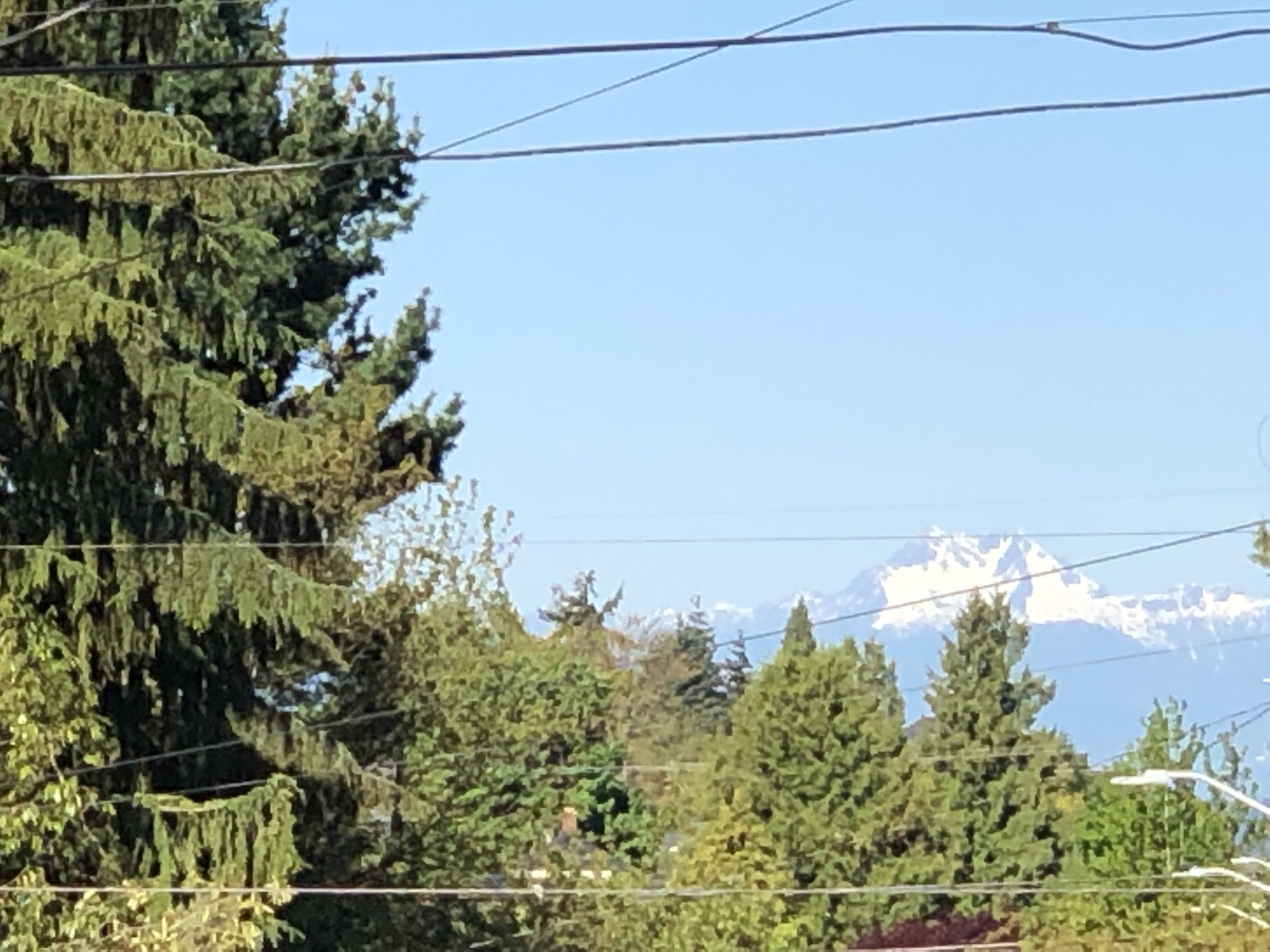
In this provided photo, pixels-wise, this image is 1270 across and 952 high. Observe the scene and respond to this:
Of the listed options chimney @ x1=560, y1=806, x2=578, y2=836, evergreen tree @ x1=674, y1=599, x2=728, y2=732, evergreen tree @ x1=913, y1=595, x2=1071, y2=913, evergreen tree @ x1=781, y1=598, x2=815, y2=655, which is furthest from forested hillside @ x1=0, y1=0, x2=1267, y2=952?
evergreen tree @ x1=674, y1=599, x2=728, y2=732

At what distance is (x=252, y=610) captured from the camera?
745 inches

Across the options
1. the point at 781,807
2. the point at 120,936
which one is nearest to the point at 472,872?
the point at 120,936

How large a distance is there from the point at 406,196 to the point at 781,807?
34533 mm

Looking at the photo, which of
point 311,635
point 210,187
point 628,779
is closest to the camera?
point 210,187

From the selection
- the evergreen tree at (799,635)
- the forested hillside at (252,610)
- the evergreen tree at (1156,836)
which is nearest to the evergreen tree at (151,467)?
the forested hillside at (252,610)

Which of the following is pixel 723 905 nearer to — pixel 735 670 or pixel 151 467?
pixel 151 467

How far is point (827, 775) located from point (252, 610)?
43.2 metres

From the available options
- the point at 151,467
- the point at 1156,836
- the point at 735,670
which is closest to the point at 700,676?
the point at 735,670

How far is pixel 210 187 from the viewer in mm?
16609

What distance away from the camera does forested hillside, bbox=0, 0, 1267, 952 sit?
17297mm

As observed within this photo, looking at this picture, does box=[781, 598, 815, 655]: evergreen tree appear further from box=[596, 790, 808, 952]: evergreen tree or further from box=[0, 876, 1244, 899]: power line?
box=[0, 876, 1244, 899]: power line

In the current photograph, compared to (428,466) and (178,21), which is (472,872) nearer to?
(428,466)

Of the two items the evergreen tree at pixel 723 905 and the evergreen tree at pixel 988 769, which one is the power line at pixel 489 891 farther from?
the evergreen tree at pixel 988 769

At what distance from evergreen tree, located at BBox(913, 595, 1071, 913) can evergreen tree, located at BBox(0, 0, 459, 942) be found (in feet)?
134
